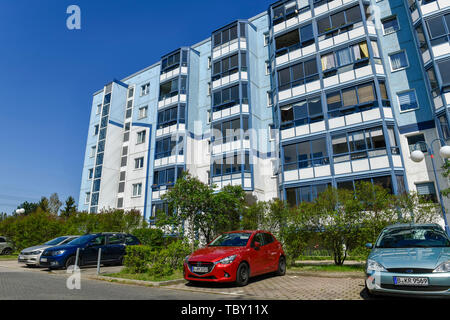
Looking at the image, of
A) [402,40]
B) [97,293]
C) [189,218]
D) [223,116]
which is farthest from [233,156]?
[97,293]

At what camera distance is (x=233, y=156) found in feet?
80.1

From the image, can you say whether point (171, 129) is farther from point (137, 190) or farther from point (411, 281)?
point (411, 281)

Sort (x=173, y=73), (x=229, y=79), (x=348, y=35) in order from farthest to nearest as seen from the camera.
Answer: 1. (x=173, y=73)
2. (x=229, y=79)
3. (x=348, y=35)

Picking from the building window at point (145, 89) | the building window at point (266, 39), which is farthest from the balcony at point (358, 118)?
the building window at point (145, 89)

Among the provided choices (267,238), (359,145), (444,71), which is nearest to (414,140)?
(359,145)

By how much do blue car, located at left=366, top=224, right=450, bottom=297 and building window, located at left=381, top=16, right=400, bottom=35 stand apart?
68.7ft

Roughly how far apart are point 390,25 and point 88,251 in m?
26.4

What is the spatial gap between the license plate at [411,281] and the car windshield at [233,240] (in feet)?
14.6

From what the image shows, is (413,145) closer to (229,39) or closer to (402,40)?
(402,40)

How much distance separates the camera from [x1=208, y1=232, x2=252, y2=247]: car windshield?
9.16m

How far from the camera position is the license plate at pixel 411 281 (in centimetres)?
522

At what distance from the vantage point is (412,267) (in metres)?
5.42

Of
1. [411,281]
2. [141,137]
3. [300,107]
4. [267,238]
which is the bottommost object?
[411,281]

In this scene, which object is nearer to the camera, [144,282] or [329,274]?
[144,282]
